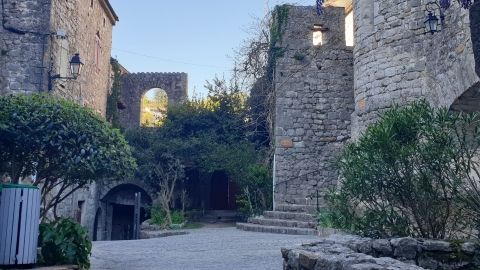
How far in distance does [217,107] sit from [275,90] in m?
4.33

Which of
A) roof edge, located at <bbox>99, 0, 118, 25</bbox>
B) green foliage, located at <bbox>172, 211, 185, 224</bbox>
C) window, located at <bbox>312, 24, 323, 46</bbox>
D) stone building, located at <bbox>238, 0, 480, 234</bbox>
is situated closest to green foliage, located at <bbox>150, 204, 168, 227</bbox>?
green foliage, located at <bbox>172, 211, 185, 224</bbox>

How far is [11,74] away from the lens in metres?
11.1

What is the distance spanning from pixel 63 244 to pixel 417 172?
13.2ft

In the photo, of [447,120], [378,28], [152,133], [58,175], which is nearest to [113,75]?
[152,133]

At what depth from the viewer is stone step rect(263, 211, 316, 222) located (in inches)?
454

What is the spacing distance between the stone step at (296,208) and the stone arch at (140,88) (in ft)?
34.8

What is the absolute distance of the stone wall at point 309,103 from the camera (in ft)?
42.4

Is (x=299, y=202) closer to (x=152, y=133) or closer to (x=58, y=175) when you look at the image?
(x=152, y=133)

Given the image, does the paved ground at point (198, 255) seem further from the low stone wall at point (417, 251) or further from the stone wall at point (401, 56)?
the stone wall at point (401, 56)

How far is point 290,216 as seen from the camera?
11.9 meters

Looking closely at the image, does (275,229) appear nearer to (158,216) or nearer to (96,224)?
(158,216)

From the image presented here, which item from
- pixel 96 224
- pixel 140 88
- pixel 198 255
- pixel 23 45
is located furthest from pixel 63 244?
pixel 140 88

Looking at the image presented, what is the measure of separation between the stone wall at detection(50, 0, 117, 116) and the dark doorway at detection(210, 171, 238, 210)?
5100mm

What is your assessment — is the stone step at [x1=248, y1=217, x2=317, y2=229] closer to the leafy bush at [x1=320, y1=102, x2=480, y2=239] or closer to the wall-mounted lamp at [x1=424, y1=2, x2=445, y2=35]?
the wall-mounted lamp at [x1=424, y1=2, x2=445, y2=35]
